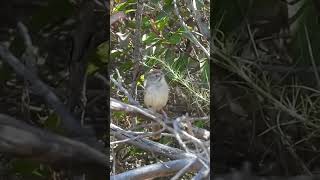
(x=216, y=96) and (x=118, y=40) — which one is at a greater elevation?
(x=118, y=40)

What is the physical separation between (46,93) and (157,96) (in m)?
1.51

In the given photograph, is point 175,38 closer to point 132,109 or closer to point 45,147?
point 132,109

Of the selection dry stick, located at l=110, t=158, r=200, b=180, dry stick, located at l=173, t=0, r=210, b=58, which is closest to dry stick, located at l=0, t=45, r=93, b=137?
dry stick, located at l=110, t=158, r=200, b=180

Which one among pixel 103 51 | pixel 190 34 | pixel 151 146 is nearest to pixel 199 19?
pixel 190 34

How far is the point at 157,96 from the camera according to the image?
7.50 ft

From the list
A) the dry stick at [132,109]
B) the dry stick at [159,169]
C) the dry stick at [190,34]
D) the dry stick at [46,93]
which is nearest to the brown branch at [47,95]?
the dry stick at [46,93]

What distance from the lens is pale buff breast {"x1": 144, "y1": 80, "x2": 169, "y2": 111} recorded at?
89.8 inches

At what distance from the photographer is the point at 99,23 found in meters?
0.79

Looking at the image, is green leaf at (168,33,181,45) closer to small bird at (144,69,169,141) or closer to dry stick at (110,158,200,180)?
small bird at (144,69,169,141)

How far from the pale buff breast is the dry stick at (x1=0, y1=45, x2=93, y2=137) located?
145 cm

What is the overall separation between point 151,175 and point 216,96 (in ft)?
3.06

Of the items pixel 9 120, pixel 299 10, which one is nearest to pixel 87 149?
pixel 9 120

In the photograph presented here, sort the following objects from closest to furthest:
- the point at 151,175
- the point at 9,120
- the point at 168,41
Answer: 1. the point at 9,120
2. the point at 151,175
3. the point at 168,41

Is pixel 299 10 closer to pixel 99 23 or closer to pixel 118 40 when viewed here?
pixel 99 23
